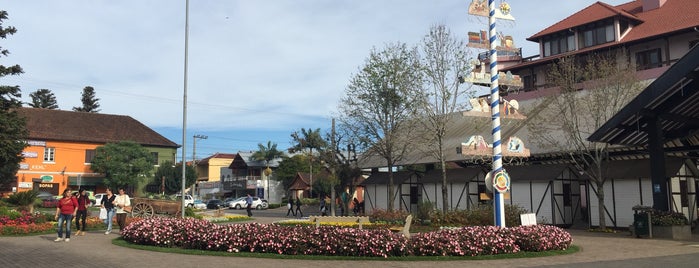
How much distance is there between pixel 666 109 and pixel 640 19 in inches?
1275

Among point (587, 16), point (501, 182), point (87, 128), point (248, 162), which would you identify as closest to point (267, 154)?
point (248, 162)

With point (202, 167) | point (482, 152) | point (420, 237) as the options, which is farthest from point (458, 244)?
point (202, 167)

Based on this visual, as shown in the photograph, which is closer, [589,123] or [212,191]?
[589,123]

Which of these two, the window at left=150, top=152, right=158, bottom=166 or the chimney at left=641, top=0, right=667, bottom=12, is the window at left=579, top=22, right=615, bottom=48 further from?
the window at left=150, top=152, right=158, bottom=166

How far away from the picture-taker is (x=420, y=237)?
13320 mm

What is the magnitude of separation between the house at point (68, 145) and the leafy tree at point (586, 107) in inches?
1845

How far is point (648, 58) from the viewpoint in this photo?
148 feet

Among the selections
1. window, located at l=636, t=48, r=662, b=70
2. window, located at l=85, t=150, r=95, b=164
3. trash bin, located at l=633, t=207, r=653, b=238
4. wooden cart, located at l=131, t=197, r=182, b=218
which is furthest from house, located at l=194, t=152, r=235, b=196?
trash bin, located at l=633, t=207, r=653, b=238

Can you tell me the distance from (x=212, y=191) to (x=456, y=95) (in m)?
62.8

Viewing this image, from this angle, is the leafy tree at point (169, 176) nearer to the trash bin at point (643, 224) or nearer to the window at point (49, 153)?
the window at point (49, 153)

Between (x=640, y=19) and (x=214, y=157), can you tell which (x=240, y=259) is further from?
(x=214, y=157)

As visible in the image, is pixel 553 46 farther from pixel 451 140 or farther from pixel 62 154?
pixel 62 154

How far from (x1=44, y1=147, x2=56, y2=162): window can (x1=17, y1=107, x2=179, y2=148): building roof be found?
106cm

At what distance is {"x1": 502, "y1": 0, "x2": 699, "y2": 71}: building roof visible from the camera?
142 ft
